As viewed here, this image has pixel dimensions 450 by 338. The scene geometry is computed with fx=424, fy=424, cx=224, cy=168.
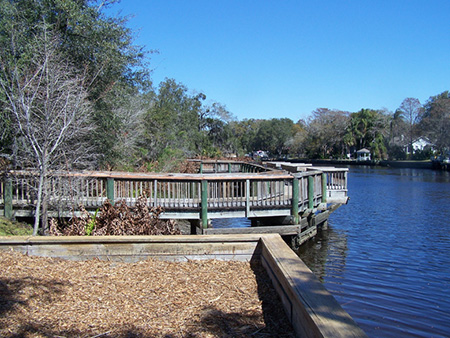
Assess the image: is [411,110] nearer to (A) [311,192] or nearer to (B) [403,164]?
(B) [403,164]

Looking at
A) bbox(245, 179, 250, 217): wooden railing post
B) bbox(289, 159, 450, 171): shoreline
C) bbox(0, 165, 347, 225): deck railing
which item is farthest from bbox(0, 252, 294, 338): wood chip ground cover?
bbox(289, 159, 450, 171): shoreline

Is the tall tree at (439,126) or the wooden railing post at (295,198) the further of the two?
the tall tree at (439,126)

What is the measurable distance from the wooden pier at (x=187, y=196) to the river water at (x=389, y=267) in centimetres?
155

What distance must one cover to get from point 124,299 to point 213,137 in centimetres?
5730

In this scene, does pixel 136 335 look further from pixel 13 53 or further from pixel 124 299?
pixel 13 53

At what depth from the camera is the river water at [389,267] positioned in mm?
7391

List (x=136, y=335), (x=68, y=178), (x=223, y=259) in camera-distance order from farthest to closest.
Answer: (x=68, y=178)
(x=223, y=259)
(x=136, y=335)

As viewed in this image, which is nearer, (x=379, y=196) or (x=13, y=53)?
(x=13, y=53)

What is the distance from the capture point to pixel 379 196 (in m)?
28.5

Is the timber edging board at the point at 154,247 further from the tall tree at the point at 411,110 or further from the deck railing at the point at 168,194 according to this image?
the tall tree at the point at 411,110

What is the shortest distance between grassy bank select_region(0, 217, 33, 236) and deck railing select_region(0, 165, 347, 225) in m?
0.36

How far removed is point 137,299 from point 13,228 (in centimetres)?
586

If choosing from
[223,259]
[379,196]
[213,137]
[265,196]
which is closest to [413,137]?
[213,137]

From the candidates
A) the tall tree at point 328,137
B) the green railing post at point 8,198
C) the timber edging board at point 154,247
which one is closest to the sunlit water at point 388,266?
the timber edging board at point 154,247
